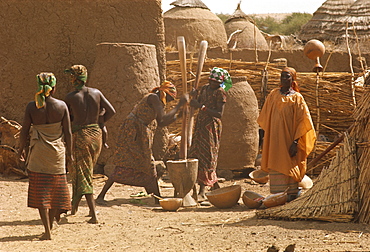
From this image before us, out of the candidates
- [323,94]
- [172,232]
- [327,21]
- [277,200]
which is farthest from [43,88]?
[327,21]

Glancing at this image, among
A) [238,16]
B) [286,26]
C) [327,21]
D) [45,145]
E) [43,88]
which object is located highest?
[238,16]

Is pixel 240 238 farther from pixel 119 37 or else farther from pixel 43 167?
pixel 119 37

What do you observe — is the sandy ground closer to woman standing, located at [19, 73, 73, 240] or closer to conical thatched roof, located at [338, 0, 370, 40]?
woman standing, located at [19, 73, 73, 240]

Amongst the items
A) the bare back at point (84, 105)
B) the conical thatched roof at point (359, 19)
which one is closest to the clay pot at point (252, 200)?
the bare back at point (84, 105)

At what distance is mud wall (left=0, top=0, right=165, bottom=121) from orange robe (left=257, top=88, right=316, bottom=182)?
2.61 m

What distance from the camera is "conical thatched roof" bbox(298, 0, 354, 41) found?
19.6 meters

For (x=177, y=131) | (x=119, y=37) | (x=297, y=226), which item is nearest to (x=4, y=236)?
(x=297, y=226)

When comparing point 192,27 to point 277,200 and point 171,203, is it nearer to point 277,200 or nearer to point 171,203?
point 171,203

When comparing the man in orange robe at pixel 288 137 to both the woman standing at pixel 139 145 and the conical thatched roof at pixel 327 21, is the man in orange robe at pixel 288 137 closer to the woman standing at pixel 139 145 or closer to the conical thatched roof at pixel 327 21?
the woman standing at pixel 139 145

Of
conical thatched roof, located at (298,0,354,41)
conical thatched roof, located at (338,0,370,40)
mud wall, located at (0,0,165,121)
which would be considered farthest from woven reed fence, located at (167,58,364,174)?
conical thatched roof, located at (298,0,354,41)

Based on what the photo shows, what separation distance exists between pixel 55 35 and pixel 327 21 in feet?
43.1

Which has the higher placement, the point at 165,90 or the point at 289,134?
the point at 165,90

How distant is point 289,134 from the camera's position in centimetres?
684

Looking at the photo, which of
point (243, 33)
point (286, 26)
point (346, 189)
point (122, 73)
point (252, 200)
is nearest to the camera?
point (346, 189)
